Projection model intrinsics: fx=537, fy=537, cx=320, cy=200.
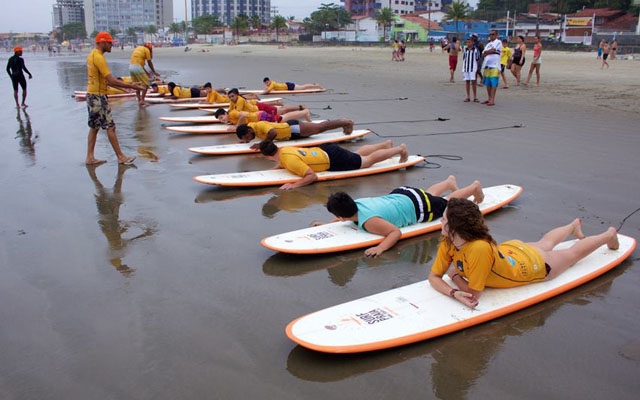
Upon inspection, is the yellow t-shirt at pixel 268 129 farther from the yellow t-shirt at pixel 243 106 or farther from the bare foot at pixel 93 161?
the bare foot at pixel 93 161

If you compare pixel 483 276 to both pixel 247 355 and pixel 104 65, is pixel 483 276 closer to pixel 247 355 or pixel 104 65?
pixel 247 355

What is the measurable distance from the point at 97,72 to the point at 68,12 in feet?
652

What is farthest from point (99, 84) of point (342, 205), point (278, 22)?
point (278, 22)

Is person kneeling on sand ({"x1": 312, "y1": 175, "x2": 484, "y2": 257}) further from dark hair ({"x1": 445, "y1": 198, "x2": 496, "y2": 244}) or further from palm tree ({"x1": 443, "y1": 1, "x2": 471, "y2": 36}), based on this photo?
palm tree ({"x1": 443, "y1": 1, "x2": 471, "y2": 36})

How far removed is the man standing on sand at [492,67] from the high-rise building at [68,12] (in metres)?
184

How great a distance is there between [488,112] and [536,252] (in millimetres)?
8790

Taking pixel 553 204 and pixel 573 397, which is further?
pixel 553 204

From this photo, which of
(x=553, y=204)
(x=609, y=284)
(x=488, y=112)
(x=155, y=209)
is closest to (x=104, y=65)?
(x=155, y=209)

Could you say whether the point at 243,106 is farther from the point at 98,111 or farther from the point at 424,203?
the point at 424,203

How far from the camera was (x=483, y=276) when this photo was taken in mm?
3455

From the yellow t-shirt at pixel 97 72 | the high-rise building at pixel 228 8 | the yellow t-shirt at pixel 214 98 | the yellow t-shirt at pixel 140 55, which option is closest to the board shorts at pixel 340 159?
the yellow t-shirt at pixel 97 72

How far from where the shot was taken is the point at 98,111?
766 centimetres

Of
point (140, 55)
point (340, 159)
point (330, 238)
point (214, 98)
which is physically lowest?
point (330, 238)

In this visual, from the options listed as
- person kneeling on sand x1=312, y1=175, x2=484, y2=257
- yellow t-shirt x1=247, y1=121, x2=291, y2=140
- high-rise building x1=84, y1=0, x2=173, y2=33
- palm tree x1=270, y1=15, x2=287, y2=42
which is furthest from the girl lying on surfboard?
high-rise building x1=84, y1=0, x2=173, y2=33
